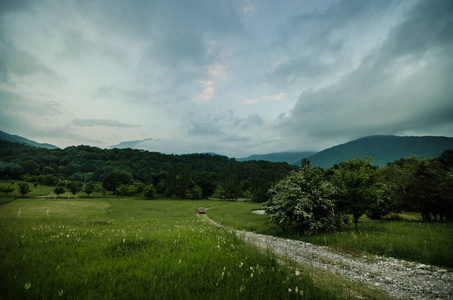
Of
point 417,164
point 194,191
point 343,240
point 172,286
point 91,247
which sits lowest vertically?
point 194,191

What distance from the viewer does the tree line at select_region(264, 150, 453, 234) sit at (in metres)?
16.8

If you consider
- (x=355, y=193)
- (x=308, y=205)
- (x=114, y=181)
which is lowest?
(x=114, y=181)

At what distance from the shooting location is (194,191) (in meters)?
90.2

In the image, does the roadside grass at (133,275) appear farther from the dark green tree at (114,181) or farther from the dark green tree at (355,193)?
the dark green tree at (114,181)

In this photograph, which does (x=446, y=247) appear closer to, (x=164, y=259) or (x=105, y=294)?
(x=164, y=259)

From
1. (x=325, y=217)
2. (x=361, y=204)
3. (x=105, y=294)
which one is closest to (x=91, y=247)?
(x=105, y=294)

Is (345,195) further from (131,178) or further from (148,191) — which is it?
(131,178)

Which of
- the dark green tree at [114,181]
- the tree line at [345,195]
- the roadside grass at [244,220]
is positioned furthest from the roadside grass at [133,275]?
the dark green tree at [114,181]

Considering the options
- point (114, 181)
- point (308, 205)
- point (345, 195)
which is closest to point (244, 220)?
point (308, 205)

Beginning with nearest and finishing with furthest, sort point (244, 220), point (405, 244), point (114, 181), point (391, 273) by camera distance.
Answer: point (391, 273), point (405, 244), point (244, 220), point (114, 181)

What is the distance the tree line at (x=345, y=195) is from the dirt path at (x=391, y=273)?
418 cm

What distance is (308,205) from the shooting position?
16.3 meters

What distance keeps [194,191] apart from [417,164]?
82.0m

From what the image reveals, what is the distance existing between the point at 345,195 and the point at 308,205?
19.5 ft
